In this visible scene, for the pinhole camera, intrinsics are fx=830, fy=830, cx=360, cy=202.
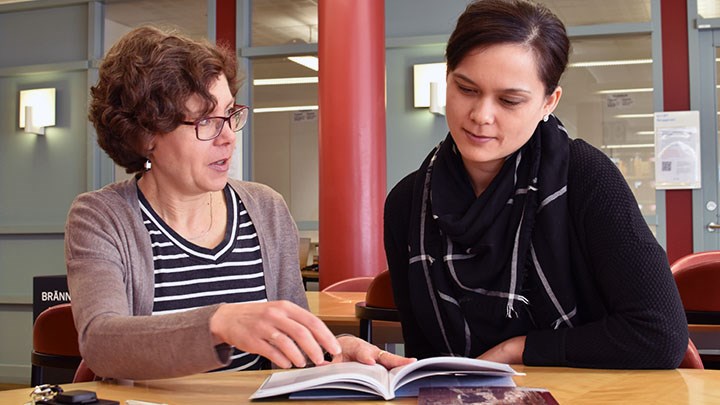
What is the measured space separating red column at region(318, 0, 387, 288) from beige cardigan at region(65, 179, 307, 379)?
2972mm

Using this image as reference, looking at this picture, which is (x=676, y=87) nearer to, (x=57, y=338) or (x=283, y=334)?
(x=57, y=338)

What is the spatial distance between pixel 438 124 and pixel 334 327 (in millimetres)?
3486

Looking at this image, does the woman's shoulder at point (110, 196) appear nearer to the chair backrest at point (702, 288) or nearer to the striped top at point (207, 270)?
the striped top at point (207, 270)

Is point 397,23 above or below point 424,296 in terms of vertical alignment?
above

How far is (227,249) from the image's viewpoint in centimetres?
191

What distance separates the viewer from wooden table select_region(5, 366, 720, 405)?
1.33 meters

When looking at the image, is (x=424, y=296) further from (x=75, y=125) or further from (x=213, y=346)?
(x=75, y=125)

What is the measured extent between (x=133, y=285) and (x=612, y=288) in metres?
0.98

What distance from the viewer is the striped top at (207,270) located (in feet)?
5.95

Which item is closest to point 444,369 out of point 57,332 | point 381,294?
point 381,294

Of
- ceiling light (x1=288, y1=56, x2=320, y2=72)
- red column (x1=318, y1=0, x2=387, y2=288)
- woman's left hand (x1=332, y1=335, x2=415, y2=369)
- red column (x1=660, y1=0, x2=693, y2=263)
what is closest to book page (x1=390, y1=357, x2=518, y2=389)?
woman's left hand (x1=332, y1=335, x2=415, y2=369)

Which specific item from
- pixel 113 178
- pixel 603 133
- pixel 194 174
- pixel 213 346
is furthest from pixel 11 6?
pixel 213 346

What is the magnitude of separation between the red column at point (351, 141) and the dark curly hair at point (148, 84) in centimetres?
317

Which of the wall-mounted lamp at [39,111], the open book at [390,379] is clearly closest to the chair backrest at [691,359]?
the open book at [390,379]
